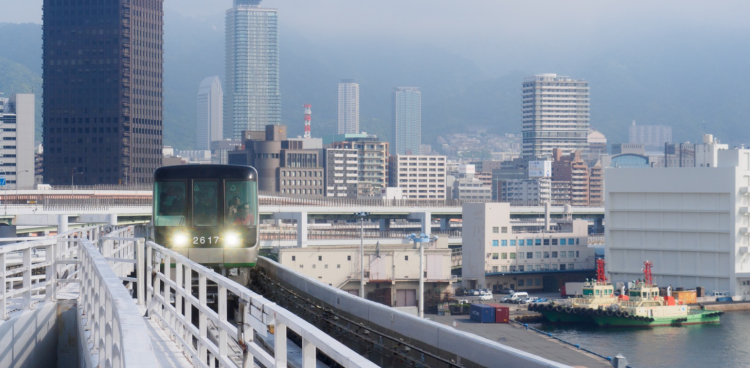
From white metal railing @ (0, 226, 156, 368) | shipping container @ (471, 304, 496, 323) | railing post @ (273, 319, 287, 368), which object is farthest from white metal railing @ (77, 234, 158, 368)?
shipping container @ (471, 304, 496, 323)

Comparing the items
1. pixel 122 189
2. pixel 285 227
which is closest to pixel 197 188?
pixel 285 227

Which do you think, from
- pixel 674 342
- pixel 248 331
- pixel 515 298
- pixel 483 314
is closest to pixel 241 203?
pixel 248 331

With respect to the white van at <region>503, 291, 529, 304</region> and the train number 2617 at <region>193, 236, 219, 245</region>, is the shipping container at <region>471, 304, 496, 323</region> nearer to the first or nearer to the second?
the white van at <region>503, 291, 529, 304</region>

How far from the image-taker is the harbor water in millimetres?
60844

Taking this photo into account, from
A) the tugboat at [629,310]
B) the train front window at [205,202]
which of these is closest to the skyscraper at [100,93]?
the tugboat at [629,310]

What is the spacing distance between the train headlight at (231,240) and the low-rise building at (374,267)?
5382 cm

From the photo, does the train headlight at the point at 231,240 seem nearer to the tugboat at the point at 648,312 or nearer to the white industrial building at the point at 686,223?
the tugboat at the point at 648,312

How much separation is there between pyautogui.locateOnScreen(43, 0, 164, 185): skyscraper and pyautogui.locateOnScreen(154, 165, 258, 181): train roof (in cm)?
15450

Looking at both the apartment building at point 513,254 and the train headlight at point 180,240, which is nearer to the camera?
the train headlight at point 180,240

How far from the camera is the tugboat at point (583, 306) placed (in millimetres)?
78562

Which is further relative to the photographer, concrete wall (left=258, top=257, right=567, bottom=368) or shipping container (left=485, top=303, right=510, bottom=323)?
shipping container (left=485, top=303, right=510, bottom=323)

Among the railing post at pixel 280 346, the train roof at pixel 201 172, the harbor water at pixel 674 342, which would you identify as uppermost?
the train roof at pixel 201 172

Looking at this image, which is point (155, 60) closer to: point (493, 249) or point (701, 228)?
point (493, 249)

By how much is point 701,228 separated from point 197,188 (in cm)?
7118
